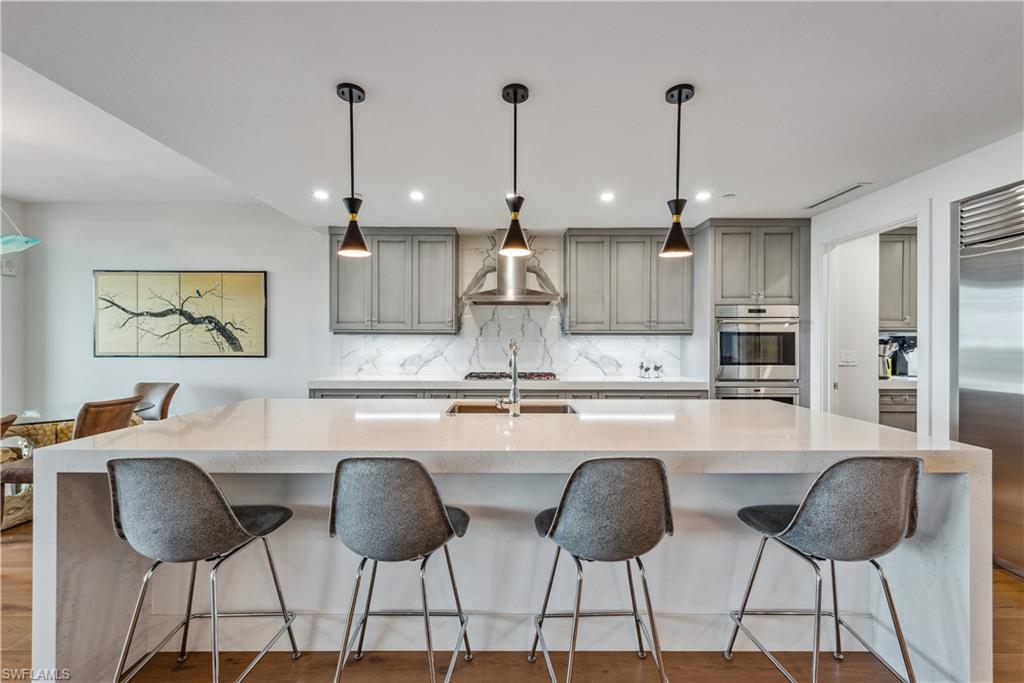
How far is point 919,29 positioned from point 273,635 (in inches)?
129

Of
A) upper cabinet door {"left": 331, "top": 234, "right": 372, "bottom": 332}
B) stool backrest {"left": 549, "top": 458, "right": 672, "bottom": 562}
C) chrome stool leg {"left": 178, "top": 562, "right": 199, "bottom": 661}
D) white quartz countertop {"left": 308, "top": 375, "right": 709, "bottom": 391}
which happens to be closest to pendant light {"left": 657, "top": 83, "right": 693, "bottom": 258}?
stool backrest {"left": 549, "top": 458, "right": 672, "bottom": 562}

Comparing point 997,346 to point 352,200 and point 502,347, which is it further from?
point 502,347

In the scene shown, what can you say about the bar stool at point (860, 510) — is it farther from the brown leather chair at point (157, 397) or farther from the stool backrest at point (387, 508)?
the brown leather chair at point (157, 397)

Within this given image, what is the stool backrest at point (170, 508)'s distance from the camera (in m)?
1.41

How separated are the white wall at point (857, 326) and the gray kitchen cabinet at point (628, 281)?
1.22 m

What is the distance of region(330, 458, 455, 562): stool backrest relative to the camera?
4.56ft

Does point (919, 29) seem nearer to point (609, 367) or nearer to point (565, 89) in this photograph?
point (565, 89)

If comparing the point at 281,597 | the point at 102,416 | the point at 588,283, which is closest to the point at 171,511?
the point at 281,597

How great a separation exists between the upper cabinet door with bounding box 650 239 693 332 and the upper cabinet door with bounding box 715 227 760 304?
0.35m

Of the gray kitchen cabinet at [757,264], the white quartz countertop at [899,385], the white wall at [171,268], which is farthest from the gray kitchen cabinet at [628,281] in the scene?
the white wall at [171,268]

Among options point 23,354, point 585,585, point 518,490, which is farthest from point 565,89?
point 23,354

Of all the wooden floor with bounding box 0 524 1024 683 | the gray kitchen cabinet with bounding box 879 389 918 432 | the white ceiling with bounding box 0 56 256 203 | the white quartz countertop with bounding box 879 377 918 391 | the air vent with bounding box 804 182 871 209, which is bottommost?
the wooden floor with bounding box 0 524 1024 683

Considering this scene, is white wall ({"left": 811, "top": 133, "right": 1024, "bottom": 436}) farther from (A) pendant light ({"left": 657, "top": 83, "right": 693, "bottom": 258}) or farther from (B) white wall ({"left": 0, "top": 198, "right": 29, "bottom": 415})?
(B) white wall ({"left": 0, "top": 198, "right": 29, "bottom": 415})

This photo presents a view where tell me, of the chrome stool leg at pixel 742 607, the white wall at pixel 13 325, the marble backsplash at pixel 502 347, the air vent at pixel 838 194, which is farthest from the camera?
the marble backsplash at pixel 502 347
